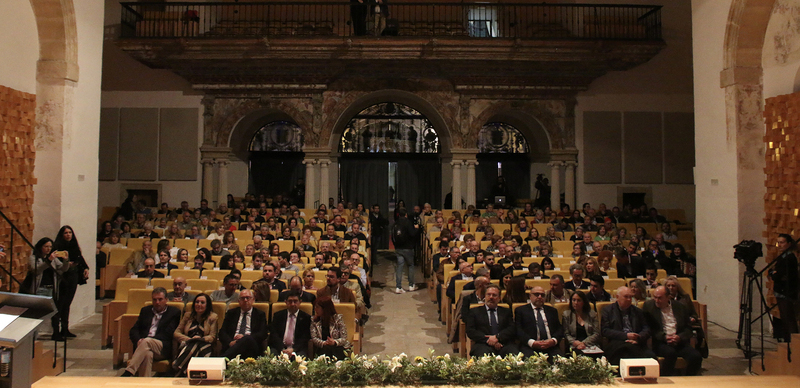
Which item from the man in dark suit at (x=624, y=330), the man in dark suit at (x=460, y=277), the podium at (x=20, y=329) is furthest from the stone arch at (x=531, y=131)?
the podium at (x=20, y=329)

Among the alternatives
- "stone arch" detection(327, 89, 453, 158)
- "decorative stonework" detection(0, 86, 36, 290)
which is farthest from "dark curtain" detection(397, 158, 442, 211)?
"decorative stonework" detection(0, 86, 36, 290)

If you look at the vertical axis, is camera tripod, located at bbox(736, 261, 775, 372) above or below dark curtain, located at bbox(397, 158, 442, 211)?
below

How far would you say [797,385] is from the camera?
3877 millimetres

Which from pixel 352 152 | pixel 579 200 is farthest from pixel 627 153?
pixel 352 152

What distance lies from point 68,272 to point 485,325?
14.1 ft

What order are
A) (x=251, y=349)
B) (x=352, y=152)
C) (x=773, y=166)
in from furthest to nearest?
1. (x=352, y=152)
2. (x=773, y=166)
3. (x=251, y=349)

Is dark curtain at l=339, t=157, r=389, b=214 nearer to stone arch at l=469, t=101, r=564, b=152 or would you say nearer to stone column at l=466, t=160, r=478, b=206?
stone column at l=466, t=160, r=478, b=206

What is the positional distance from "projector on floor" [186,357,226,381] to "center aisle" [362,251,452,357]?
212cm

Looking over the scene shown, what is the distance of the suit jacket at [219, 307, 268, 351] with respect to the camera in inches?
185

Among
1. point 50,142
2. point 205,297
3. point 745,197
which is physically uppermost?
point 50,142

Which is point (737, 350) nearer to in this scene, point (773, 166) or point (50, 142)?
point (773, 166)

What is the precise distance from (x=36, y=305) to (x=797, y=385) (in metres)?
4.96

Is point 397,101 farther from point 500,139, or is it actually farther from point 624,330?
point 624,330

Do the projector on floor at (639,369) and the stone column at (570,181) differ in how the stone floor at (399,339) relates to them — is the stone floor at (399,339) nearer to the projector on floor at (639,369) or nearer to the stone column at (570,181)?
the projector on floor at (639,369)
